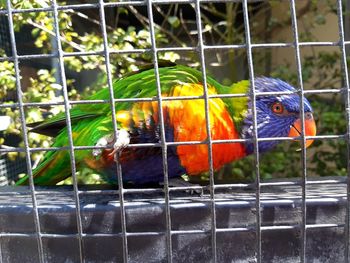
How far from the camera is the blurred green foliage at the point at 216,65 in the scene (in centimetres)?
183

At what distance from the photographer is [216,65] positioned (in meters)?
2.52

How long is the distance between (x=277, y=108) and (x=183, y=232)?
0.64 metres

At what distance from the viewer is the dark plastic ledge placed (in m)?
0.76

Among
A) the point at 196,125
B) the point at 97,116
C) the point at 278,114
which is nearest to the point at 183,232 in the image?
the point at 196,125

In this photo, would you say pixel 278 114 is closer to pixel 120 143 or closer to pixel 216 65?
pixel 120 143

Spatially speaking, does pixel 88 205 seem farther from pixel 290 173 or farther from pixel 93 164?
pixel 290 173

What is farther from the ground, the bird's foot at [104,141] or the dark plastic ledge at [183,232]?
the bird's foot at [104,141]

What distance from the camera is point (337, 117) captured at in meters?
2.36

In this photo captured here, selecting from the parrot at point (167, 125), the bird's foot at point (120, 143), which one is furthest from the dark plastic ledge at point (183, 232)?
the parrot at point (167, 125)

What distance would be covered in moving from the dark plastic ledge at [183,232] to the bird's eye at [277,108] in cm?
50

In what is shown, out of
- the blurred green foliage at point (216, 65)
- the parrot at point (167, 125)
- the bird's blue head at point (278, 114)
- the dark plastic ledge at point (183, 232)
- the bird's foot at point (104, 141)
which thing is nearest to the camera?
the dark plastic ledge at point (183, 232)

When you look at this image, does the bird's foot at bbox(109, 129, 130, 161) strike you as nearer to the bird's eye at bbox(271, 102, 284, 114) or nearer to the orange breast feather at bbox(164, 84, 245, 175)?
the orange breast feather at bbox(164, 84, 245, 175)

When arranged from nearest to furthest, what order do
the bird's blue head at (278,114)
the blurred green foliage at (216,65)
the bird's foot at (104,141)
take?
1. the bird's foot at (104,141)
2. the bird's blue head at (278,114)
3. the blurred green foliage at (216,65)

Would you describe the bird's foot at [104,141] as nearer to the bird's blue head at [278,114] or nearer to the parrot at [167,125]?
the parrot at [167,125]
